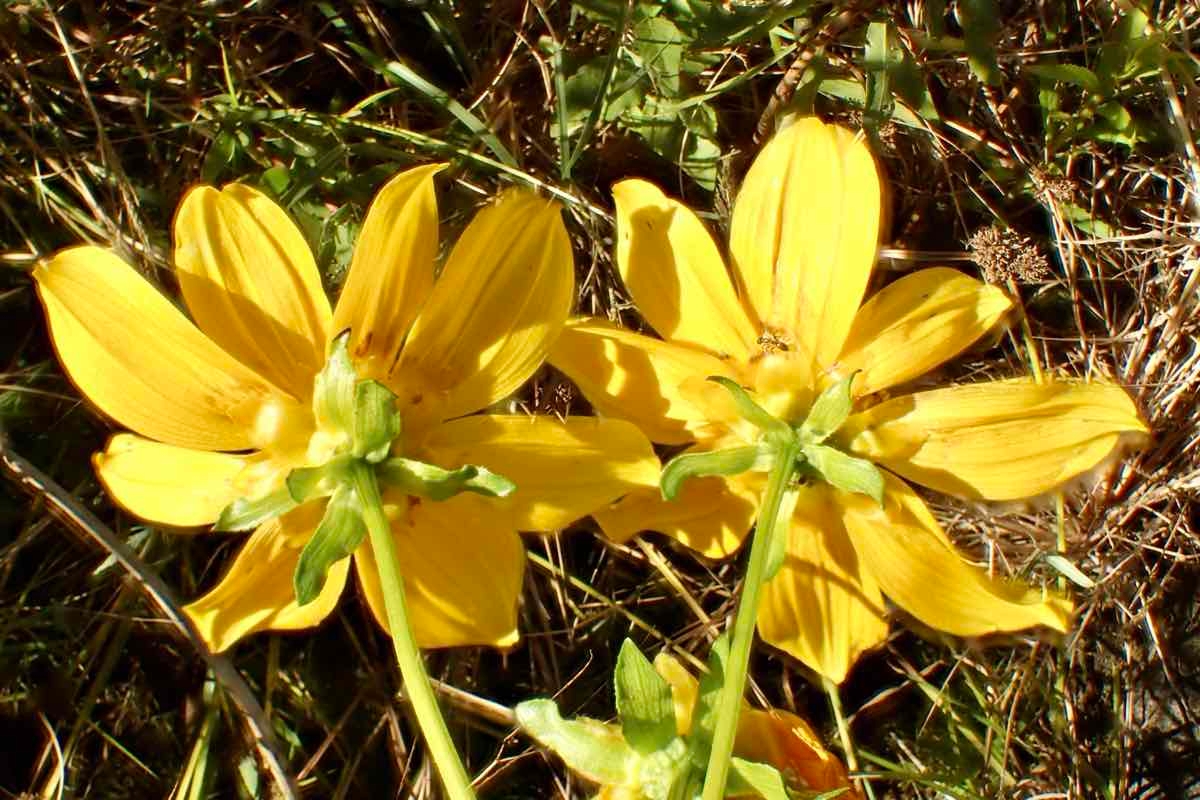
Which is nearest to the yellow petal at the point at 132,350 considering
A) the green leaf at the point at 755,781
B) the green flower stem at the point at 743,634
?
the green flower stem at the point at 743,634

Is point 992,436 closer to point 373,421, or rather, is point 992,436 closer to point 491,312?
point 491,312

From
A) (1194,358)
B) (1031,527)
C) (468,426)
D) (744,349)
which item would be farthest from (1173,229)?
(468,426)

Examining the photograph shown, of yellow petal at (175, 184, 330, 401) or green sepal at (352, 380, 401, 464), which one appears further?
yellow petal at (175, 184, 330, 401)

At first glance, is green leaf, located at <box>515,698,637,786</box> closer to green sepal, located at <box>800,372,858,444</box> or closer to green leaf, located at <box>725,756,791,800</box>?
green leaf, located at <box>725,756,791,800</box>

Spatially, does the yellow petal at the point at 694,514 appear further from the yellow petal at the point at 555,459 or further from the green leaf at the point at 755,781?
the green leaf at the point at 755,781

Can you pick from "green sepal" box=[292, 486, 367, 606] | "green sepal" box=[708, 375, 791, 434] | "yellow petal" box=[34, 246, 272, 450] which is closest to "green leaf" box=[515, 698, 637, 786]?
"green sepal" box=[292, 486, 367, 606]
